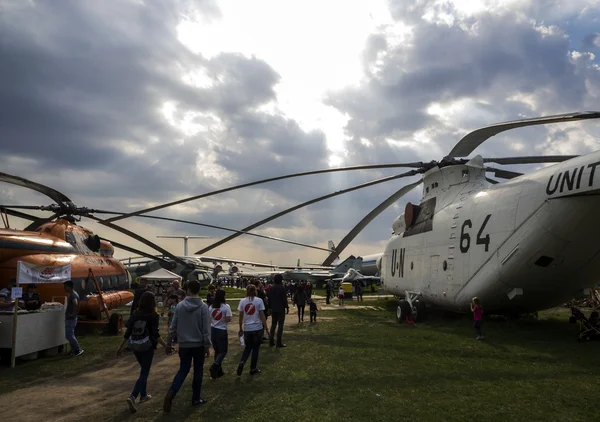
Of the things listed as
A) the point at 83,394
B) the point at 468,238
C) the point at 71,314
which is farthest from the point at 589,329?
the point at 71,314

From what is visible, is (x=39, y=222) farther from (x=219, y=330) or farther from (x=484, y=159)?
(x=484, y=159)

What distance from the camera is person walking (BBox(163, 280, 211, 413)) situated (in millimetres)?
5570

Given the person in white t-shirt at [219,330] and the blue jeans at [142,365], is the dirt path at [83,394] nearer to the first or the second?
the blue jeans at [142,365]

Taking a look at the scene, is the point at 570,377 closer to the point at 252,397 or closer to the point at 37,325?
the point at 252,397

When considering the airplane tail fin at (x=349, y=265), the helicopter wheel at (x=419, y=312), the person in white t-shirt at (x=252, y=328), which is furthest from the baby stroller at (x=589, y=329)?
the airplane tail fin at (x=349, y=265)

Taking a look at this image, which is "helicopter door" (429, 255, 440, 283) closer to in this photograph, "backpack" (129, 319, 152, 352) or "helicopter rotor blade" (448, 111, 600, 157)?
"helicopter rotor blade" (448, 111, 600, 157)

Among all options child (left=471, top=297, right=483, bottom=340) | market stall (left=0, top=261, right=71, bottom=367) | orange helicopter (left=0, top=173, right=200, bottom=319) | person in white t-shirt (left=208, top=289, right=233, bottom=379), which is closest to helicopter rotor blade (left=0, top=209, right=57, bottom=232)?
orange helicopter (left=0, top=173, right=200, bottom=319)

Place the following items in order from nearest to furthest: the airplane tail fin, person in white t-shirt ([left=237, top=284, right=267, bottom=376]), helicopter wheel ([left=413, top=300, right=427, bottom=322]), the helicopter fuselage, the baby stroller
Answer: person in white t-shirt ([left=237, top=284, right=267, bottom=376]) < the baby stroller < the helicopter fuselage < helicopter wheel ([left=413, top=300, right=427, bottom=322]) < the airplane tail fin

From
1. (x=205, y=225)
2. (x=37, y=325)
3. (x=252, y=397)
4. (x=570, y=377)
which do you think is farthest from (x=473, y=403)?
(x=205, y=225)

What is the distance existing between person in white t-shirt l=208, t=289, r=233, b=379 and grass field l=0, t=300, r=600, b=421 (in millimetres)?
249

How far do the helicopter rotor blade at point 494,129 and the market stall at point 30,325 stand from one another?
1278cm

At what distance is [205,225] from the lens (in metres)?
15.9

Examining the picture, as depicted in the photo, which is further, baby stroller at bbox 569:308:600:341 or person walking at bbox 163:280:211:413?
baby stroller at bbox 569:308:600:341

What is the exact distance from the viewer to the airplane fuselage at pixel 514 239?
9977mm
